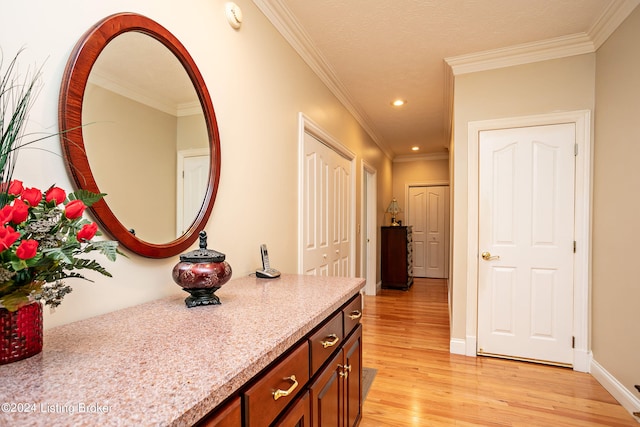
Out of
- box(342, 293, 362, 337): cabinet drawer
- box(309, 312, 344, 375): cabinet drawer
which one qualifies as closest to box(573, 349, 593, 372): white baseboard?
box(342, 293, 362, 337): cabinet drawer

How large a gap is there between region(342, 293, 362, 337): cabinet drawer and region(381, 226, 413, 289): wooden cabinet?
4070 mm

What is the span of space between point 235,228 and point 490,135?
7.85 feet

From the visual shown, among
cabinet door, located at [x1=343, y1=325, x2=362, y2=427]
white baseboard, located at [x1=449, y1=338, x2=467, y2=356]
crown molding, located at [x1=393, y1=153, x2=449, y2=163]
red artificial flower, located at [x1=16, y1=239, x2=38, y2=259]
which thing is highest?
crown molding, located at [x1=393, y1=153, x2=449, y2=163]

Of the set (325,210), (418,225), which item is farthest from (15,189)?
(418,225)

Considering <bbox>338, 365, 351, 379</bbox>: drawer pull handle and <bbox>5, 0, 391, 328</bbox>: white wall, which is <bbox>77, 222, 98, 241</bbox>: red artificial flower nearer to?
<bbox>5, 0, 391, 328</bbox>: white wall

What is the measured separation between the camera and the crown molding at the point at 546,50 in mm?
2234

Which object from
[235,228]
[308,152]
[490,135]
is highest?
[490,135]

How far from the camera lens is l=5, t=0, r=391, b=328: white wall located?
94 cm

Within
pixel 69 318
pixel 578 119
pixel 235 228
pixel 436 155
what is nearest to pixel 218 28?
pixel 235 228

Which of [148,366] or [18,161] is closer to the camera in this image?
[148,366]

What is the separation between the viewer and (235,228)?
176 centimetres

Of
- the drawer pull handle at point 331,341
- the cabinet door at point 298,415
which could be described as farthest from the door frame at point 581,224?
the cabinet door at point 298,415

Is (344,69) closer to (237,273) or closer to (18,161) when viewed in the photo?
(237,273)

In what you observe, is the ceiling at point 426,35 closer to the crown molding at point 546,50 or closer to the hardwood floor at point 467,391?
the crown molding at point 546,50
